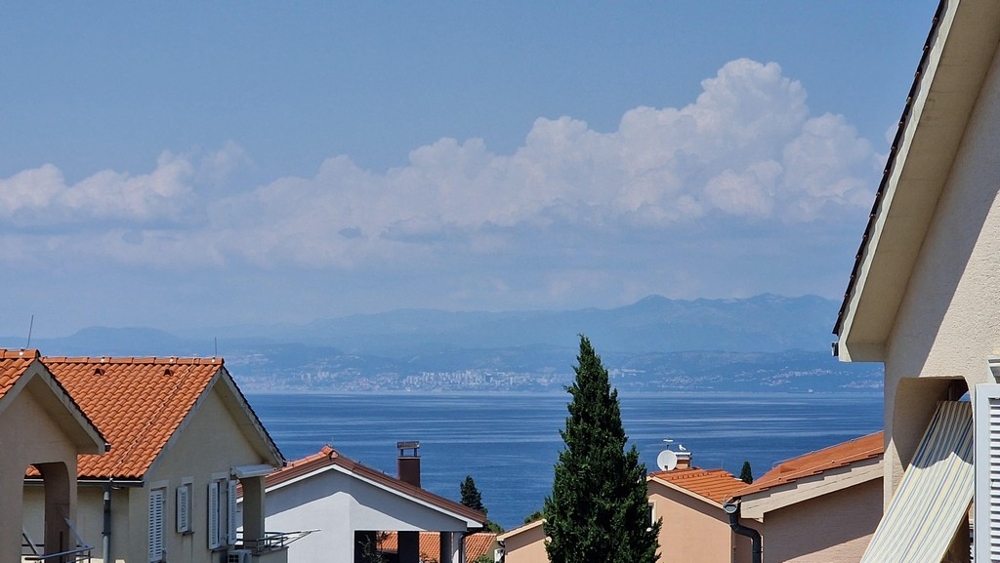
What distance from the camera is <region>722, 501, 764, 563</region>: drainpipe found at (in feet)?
57.7

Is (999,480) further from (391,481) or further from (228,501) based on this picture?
(391,481)

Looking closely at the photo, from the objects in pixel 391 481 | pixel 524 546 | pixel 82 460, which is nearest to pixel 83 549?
pixel 82 460

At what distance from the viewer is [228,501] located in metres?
26.2

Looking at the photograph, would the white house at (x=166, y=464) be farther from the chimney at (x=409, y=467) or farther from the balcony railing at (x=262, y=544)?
the chimney at (x=409, y=467)

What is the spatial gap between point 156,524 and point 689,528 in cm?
1308

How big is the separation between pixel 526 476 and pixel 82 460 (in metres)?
176

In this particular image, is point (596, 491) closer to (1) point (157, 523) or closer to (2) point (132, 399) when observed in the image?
(1) point (157, 523)

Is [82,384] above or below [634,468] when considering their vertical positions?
above

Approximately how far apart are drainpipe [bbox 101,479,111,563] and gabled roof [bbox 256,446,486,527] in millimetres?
12707

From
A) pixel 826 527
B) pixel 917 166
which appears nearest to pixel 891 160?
pixel 917 166

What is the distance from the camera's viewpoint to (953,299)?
28.9 ft

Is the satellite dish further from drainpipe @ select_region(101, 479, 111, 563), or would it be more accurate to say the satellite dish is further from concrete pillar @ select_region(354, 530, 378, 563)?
drainpipe @ select_region(101, 479, 111, 563)

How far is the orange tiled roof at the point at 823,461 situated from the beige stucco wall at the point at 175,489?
9941 millimetres

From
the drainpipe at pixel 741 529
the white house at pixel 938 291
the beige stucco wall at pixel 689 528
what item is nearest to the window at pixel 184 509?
the drainpipe at pixel 741 529
